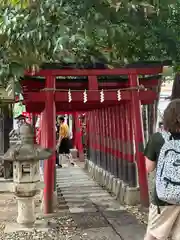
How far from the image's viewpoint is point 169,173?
3.84 m

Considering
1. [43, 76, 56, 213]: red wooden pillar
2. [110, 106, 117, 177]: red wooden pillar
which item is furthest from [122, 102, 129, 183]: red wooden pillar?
[43, 76, 56, 213]: red wooden pillar

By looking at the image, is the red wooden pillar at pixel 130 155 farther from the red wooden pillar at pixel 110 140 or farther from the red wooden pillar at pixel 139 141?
the red wooden pillar at pixel 110 140

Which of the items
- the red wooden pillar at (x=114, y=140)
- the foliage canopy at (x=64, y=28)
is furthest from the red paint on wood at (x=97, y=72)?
the foliage canopy at (x=64, y=28)

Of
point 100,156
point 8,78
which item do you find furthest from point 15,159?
point 100,156

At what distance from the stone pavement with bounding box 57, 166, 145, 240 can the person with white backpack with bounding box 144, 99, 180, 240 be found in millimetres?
1820

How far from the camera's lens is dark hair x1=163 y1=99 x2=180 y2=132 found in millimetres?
3844

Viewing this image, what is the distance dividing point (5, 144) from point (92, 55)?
27.6 ft

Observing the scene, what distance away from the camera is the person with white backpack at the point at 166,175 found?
12.6 ft

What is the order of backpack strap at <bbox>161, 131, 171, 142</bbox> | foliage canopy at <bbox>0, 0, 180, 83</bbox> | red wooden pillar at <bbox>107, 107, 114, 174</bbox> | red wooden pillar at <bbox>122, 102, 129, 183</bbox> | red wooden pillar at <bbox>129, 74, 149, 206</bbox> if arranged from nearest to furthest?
foliage canopy at <bbox>0, 0, 180, 83</bbox> → backpack strap at <bbox>161, 131, 171, 142</bbox> → red wooden pillar at <bbox>129, 74, 149, 206</bbox> → red wooden pillar at <bbox>122, 102, 129, 183</bbox> → red wooden pillar at <bbox>107, 107, 114, 174</bbox>

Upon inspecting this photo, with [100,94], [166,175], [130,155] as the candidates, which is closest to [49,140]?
[100,94]

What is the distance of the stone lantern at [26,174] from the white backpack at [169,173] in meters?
2.76

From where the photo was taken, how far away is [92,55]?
4.50 meters

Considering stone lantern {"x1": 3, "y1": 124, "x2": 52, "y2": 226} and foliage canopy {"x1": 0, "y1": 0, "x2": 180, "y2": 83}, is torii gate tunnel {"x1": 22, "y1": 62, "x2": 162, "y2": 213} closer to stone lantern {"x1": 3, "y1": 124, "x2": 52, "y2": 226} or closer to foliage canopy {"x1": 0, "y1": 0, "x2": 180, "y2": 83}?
stone lantern {"x1": 3, "y1": 124, "x2": 52, "y2": 226}

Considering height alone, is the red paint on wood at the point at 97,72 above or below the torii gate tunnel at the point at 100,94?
above
